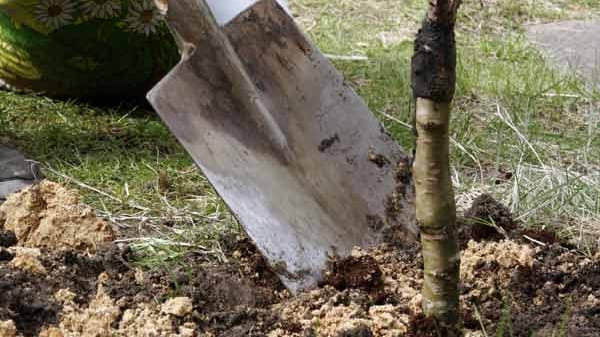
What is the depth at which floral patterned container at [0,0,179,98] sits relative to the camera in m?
3.00

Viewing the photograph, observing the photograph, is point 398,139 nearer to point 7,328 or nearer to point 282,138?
point 282,138

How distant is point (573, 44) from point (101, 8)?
2023 millimetres

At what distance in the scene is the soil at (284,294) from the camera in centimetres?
170

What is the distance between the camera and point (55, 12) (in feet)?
9.82

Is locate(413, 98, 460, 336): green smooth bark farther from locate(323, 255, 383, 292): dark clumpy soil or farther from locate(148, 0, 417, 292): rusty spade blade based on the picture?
locate(148, 0, 417, 292): rusty spade blade

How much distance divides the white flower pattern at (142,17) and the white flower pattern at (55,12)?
175mm

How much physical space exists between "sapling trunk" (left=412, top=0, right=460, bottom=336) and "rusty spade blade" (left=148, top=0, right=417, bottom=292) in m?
0.35

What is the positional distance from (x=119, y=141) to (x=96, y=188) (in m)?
0.41

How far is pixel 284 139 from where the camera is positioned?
2094 millimetres

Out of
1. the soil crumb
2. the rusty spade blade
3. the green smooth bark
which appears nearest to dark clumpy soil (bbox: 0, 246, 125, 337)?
the rusty spade blade

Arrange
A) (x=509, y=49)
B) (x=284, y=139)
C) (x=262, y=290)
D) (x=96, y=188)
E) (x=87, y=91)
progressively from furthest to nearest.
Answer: (x=509, y=49), (x=87, y=91), (x=96, y=188), (x=284, y=139), (x=262, y=290)

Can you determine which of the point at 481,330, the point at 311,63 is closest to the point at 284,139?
the point at 311,63

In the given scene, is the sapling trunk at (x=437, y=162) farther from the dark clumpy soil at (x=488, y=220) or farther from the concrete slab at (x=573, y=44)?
the concrete slab at (x=573, y=44)

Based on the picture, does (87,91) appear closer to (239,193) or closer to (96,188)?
(96,188)
